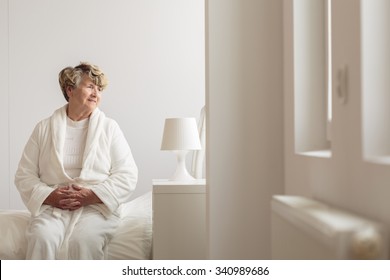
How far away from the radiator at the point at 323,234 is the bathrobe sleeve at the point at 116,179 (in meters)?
1.76

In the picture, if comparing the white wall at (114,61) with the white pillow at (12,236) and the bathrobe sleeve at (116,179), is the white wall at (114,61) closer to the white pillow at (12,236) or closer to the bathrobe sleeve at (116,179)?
the bathrobe sleeve at (116,179)

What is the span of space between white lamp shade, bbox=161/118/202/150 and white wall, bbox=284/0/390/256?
6.26ft

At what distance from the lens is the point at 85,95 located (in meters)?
3.97

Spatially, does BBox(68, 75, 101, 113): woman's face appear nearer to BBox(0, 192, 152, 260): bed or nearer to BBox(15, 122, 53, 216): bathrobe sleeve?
BBox(15, 122, 53, 216): bathrobe sleeve

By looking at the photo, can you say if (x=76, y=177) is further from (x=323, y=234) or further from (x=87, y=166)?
(x=323, y=234)

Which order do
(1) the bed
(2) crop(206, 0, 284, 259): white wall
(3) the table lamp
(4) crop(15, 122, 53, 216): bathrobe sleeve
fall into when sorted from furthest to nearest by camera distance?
1. (3) the table lamp
2. (4) crop(15, 122, 53, 216): bathrobe sleeve
3. (1) the bed
4. (2) crop(206, 0, 284, 259): white wall

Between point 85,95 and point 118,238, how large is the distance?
0.89 m

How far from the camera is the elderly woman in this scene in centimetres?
344

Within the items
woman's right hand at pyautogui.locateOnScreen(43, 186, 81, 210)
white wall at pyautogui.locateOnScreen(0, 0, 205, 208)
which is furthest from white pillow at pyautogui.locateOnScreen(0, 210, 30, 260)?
white wall at pyautogui.locateOnScreen(0, 0, 205, 208)

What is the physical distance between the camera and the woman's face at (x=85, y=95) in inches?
156

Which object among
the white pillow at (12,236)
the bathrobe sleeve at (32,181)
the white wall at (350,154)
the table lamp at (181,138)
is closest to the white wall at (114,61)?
the table lamp at (181,138)
